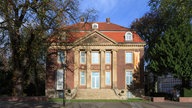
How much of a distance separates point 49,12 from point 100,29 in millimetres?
35351

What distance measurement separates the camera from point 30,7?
974 inches

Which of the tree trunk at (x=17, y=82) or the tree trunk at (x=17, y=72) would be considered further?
the tree trunk at (x=17, y=82)

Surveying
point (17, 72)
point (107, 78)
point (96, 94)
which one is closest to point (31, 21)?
point (17, 72)

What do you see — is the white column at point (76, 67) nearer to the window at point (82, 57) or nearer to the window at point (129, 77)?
the window at point (82, 57)

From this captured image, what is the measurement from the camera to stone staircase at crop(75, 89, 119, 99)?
173 feet

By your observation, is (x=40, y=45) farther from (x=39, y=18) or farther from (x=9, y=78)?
(x=9, y=78)

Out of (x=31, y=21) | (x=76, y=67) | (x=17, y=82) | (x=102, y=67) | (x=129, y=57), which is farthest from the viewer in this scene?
(x=129, y=57)

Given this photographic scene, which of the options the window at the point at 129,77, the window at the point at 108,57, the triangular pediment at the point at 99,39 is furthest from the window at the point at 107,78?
the triangular pediment at the point at 99,39

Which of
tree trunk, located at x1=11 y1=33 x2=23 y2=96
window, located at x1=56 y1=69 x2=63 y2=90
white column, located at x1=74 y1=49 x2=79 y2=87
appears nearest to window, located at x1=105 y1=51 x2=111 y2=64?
white column, located at x1=74 y1=49 x2=79 y2=87

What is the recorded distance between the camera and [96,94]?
176ft

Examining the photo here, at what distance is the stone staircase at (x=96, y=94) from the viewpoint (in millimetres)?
52594

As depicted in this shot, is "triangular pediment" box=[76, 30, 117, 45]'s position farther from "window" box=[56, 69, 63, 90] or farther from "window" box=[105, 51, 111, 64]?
"window" box=[56, 69, 63, 90]

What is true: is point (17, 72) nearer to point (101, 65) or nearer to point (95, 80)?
point (95, 80)

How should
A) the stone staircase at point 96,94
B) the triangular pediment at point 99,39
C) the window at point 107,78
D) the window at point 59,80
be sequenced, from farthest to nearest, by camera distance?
the window at point 107,78 → the window at point 59,80 → the triangular pediment at point 99,39 → the stone staircase at point 96,94
